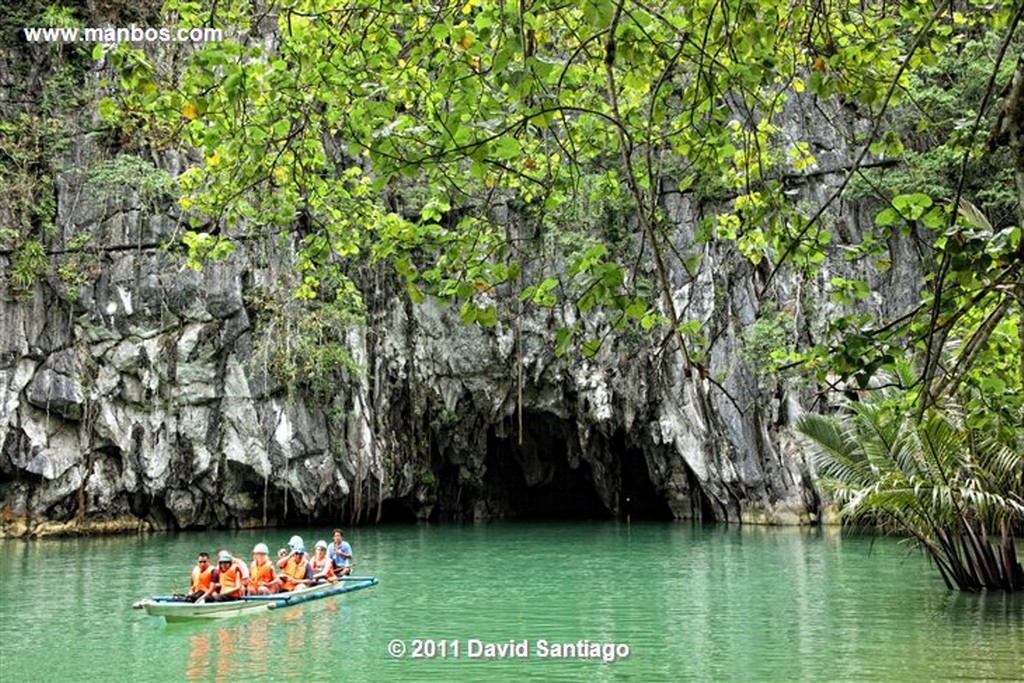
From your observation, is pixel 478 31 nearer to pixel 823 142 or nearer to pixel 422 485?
pixel 823 142

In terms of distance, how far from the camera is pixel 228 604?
11758 mm

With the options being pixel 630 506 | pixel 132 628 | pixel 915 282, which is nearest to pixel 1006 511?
pixel 132 628

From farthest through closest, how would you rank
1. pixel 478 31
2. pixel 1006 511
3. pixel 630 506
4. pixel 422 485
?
pixel 630 506
pixel 422 485
pixel 1006 511
pixel 478 31

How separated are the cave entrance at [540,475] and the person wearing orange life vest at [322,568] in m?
12.6

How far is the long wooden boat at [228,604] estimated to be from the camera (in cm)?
1133

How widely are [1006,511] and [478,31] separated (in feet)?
27.4

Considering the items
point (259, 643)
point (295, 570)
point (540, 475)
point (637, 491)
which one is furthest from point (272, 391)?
point (259, 643)

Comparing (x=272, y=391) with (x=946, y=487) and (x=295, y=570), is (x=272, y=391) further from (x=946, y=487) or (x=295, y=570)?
(x=946, y=487)

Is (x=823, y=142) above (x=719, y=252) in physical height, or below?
above

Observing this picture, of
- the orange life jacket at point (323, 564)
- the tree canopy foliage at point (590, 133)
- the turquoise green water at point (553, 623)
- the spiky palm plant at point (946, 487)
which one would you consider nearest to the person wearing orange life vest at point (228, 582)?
the turquoise green water at point (553, 623)

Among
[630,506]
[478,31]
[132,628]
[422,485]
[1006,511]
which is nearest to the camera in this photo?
[478,31]

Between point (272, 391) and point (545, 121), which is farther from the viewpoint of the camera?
point (272, 391)

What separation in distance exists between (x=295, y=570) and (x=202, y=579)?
187cm

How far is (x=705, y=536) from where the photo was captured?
71.9 feet
